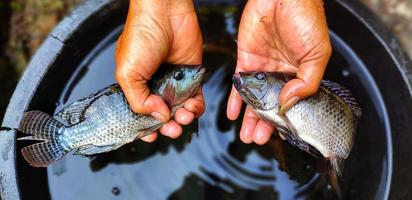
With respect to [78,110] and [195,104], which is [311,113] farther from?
[78,110]

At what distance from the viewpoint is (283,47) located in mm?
2906

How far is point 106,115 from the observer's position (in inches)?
107

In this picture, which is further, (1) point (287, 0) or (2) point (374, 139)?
(2) point (374, 139)

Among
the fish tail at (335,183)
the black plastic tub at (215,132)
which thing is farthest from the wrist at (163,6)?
the fish tail at (335,183)

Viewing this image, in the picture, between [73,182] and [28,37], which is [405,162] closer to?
[73,182]

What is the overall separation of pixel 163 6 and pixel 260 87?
72cm

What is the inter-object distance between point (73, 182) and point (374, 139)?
1860 mm

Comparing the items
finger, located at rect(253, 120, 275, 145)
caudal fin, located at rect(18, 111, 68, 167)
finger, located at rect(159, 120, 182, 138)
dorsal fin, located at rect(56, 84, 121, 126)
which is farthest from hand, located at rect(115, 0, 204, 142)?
caudal fin, located at rect(18, 111, 68, 167)

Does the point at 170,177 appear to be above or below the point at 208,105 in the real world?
below

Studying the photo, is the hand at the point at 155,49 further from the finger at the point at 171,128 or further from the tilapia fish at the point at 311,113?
the tilapia fish at the point at 311,113

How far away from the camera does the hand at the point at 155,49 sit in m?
2.61

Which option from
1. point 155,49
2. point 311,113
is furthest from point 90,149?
point 311,113

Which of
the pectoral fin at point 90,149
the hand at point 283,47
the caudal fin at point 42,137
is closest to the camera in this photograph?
the hand at point 283,47

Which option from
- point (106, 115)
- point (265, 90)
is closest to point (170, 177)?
point (106, 115)
